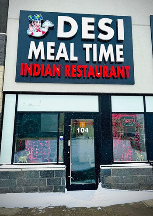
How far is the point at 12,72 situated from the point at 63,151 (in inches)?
154

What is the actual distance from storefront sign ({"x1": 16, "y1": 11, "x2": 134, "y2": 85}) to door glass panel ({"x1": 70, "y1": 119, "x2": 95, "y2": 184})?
1.87m

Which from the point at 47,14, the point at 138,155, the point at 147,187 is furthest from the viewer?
the point at 47,14

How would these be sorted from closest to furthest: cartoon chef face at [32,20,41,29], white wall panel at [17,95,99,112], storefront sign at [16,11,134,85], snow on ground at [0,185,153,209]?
snow on ground at [0,185,153,209]
white wall panel at [17,95,99,112]
storefront sign at [16,11,134,85]
cartoon chef face at [32,20,41,29]

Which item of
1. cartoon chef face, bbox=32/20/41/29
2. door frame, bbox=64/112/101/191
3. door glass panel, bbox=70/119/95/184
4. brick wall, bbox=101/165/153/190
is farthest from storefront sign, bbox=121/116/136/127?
cartoon chef face, bbox=32/20/41/29

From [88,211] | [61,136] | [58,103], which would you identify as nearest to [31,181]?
[61,136]

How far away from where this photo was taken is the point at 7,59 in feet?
23.3

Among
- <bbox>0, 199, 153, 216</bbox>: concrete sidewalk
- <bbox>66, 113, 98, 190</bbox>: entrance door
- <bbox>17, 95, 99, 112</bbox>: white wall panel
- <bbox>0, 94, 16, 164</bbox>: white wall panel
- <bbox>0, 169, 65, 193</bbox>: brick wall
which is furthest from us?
<bbox>17, 95, 99, 112</bbox>: white wall panel

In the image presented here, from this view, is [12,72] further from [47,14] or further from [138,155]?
[138,155]

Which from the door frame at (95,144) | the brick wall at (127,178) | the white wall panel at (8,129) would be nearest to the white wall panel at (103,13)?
the white wall panel at (8,129)

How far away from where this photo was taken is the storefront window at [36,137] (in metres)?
6.70

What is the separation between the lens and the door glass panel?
6.71 metres

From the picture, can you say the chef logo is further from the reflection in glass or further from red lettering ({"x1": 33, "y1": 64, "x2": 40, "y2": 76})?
the reflection in glass

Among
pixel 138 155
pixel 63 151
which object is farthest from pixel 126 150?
pixel 63 151

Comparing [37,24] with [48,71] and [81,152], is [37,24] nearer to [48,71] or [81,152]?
[48,71]
